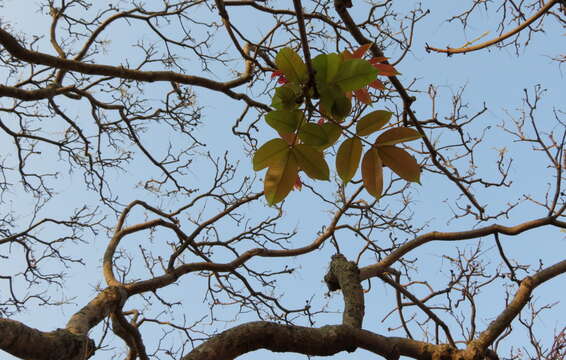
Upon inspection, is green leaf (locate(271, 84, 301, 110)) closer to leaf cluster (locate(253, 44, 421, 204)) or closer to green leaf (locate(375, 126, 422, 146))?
leaf cluster (locate(253, 44, 421, 204))

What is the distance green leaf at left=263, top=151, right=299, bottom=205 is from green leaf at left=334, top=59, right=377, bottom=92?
6.5 inches

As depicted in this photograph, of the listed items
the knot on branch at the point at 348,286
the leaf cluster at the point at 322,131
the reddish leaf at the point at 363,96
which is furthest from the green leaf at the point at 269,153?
the knot on branch at the point at 348,286

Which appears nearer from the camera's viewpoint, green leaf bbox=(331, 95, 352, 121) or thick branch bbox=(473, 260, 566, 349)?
green leaf bbox=(331, 95, 352, 121)

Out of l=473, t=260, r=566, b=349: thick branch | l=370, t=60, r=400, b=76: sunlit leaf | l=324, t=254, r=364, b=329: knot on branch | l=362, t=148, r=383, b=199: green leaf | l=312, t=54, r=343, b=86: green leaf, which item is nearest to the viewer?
l=312, t=54, r=343, b=86: green leaf

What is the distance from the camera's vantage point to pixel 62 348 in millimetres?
1593

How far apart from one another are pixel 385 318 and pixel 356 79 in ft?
9.30

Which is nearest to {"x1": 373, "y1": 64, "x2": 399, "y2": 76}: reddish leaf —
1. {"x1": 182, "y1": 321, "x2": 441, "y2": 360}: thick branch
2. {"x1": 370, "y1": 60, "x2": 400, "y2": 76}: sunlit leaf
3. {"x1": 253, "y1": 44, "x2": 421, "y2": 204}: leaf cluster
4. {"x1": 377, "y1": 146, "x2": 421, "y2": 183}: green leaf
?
{"x1": 370, "y1": 60, "x2": 400, "y2": 76}: sunlit leaf

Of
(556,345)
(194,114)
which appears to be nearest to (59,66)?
(194,114)

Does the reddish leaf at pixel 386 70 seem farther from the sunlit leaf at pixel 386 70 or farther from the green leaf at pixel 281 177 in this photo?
the green leaf at pixel 281 177

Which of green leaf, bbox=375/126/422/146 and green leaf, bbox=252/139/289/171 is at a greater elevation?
green leaf, bbox=375/126/422/146

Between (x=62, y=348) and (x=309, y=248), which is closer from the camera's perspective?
(x=62, y=348)

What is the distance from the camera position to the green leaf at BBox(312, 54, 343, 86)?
0.89m

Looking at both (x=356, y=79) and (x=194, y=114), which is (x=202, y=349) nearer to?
(x=356, y=79)

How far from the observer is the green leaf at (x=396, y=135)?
37.8 inches
